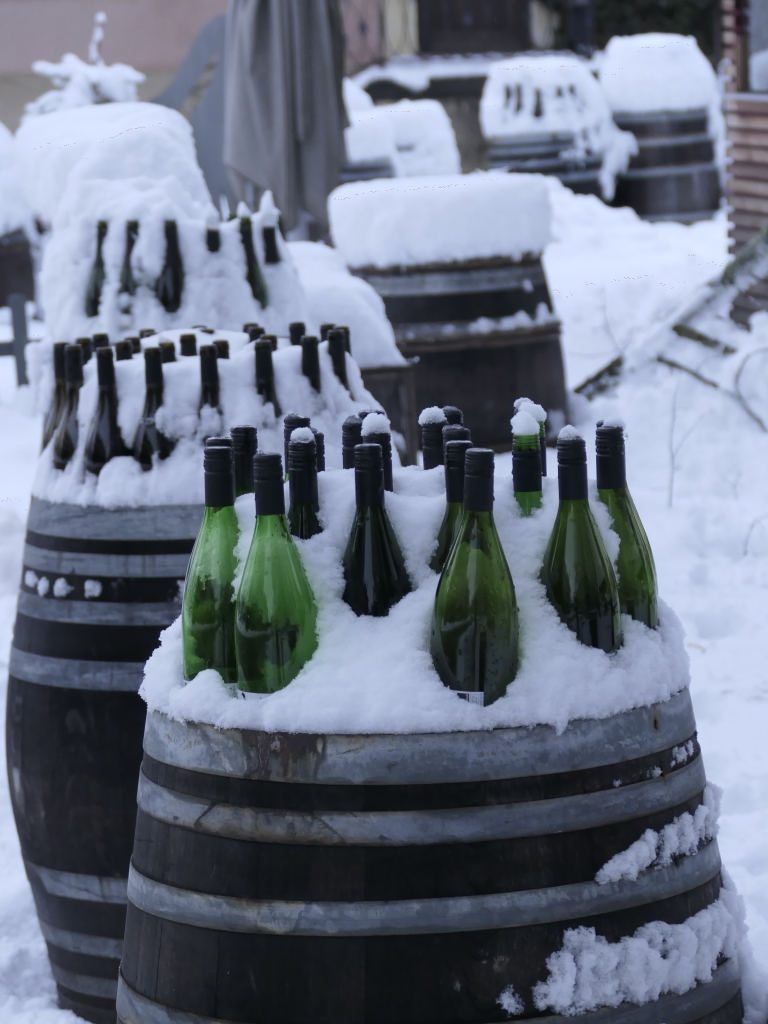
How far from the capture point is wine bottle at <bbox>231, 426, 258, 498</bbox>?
229 centimetres

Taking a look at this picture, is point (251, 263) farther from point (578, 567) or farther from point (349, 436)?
point (578, 567)

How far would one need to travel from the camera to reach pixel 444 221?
21.8ft

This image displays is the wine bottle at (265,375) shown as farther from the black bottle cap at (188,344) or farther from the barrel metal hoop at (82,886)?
the barrel metal hoop at (82,886)

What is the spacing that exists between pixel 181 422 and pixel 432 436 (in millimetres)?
664

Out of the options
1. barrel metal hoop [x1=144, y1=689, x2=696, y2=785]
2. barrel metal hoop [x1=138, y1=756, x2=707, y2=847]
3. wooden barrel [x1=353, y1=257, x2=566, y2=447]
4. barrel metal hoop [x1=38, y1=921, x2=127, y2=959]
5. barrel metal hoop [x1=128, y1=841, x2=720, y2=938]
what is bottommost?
barrel metal hoop [x1=38, y1=921, x2=127, y2=959]

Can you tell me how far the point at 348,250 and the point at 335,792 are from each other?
539cm

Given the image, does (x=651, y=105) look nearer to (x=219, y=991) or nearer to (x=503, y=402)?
(x=503, y=402)

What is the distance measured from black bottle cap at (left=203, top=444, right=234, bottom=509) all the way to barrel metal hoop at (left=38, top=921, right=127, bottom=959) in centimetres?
132

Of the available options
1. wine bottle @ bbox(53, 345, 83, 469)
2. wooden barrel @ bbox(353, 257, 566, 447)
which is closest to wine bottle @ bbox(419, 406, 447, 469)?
wine bottle @ bbox(53, 345, 83, 469)

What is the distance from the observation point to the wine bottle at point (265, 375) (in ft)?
9.43

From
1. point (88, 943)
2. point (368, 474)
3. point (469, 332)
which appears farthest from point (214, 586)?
point (469, 332)

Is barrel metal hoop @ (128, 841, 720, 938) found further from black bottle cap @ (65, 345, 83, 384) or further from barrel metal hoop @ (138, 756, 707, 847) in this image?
black bottle cap @ (65, 345, 83, 384)

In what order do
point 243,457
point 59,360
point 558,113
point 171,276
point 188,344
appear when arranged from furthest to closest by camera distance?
1. point 558,113
2. point 171,276
3. point 188,344
4. point 59,360
5. point 243,457

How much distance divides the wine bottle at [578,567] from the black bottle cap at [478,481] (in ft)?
0.38
